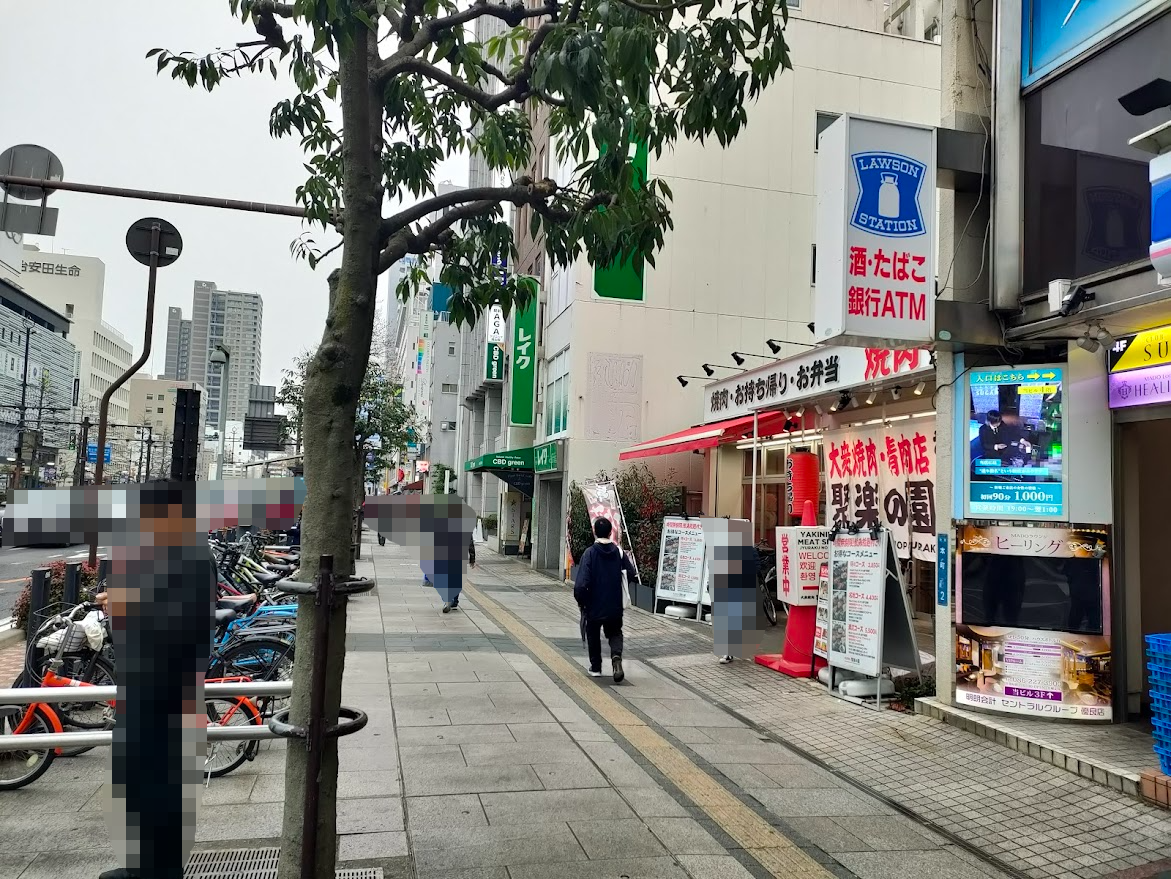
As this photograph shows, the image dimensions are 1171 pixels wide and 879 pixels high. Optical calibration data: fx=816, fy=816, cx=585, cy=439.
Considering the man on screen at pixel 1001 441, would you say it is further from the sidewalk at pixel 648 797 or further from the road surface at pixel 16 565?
the road surface at pixel 16 565

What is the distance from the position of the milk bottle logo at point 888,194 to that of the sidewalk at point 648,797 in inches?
163

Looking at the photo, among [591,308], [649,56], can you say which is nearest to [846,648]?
[649,56]

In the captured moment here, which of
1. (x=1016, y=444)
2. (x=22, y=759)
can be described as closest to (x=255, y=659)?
(x=22, y=759)

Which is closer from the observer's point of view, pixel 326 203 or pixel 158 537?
pixel 158 537

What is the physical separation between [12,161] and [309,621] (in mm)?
6976

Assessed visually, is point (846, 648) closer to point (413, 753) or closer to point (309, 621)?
point (413, 753)

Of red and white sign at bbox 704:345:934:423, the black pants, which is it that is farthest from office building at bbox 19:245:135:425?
the black pants

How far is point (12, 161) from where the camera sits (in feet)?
24.5

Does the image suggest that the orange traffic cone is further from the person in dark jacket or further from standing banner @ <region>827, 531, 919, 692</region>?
the person in dark jacket

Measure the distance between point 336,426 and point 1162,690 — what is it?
4996 mm

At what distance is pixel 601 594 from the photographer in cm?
864

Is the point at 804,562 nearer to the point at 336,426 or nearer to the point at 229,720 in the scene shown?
the point at 229,720

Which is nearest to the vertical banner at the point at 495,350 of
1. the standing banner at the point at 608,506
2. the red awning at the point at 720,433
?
the red awning at the point at 720,433

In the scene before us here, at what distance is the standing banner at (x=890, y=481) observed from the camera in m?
9.27
